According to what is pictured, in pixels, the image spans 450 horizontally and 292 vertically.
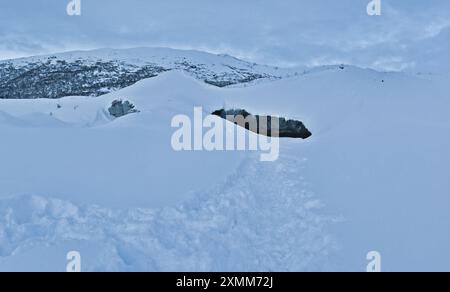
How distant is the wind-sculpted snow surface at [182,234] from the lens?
16.9 feet

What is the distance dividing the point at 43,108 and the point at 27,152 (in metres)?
11.4

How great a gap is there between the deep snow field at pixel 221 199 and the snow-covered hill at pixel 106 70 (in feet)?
91.0

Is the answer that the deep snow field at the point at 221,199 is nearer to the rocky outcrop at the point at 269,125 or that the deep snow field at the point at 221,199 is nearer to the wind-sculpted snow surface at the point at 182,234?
the wind-sculpted snow surface at the point at 182,234

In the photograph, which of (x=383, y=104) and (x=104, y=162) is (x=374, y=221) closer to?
(x=104, y=162)

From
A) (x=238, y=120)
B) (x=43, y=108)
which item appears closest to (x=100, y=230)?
(x=238, y=120)

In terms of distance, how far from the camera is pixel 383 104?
13984mm

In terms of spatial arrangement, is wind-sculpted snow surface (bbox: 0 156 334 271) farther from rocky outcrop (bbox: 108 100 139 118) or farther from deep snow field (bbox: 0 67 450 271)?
rocky outcrop (bbox: 108 100 139 118)

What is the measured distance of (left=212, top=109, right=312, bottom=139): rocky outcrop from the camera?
1363 centimetres

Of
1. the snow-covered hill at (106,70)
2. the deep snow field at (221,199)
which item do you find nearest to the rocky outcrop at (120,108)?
the deep snow field at (221,199)

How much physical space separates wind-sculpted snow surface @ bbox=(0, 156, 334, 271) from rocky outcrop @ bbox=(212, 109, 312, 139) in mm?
6708

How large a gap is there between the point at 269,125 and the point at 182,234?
8869 millimetres

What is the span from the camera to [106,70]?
48.2 metres

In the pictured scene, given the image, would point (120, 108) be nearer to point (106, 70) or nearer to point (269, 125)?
point (269, 125)

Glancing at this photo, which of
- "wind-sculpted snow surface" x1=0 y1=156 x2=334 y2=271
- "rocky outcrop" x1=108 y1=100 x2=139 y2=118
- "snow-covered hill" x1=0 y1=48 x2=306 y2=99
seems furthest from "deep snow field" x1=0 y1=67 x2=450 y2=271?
"snow-covered hill" x1=0 y1=48 x2=306 y2=99
